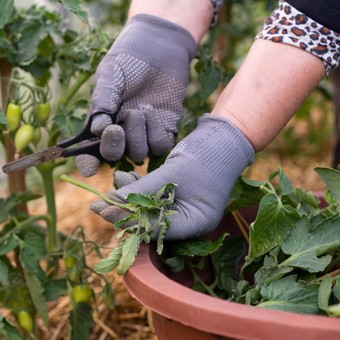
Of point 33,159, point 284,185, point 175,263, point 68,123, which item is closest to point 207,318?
point 175,263

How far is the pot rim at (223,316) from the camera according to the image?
0.72 meters

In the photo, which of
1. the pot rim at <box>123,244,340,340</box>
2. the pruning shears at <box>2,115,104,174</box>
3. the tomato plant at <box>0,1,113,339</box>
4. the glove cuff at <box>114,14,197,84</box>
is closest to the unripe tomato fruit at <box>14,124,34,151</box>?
the tomato plant at <box>0,1,113,339</box>

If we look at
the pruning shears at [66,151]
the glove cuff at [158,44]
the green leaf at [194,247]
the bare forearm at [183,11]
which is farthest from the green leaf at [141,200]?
the bare forearm at [183,11]

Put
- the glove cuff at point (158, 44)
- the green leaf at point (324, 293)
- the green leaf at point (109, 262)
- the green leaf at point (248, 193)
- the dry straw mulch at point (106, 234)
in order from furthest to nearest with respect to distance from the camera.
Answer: the dry straw mulch at point (106, 234) < the glove cuff at point (158, 44) < the green leaf at point (248, 193) < the green leaf at point (109, 262) < the green leaf at point (324, 293)

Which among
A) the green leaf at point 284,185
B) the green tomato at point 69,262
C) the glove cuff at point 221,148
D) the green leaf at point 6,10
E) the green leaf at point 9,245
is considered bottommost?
the green tomato at point 69,262

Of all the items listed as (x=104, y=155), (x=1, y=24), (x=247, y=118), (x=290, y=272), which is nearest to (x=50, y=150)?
(x=104, y=155)

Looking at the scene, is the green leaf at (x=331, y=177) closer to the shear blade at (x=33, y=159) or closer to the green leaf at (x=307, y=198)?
the green leaf at (x=307, y=198)

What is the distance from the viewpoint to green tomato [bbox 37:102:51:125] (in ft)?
4.21

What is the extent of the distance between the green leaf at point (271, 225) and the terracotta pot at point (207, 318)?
158 millimetres

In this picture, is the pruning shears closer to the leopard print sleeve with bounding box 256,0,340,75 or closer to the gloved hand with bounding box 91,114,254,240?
the gloved hand with bounding box 91,114,254,240

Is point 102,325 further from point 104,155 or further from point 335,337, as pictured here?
point 335,337

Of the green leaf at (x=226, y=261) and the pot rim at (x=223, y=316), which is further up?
the pot rim at (x=223, y=316)

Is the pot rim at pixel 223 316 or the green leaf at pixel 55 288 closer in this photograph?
the pot rim at pixel 223 316

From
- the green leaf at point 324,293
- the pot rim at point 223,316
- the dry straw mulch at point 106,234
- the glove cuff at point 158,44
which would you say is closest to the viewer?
the pot rim at point 223,316
